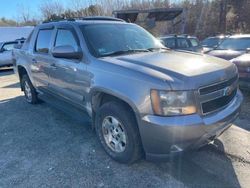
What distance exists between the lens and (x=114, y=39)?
409 cm

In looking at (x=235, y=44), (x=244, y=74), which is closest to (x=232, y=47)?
(x=235, y=44)

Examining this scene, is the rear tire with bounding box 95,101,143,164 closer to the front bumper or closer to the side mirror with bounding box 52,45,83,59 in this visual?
the front bumper

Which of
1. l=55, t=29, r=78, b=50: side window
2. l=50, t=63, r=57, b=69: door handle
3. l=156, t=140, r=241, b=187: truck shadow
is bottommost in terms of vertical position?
l=156, t=140, r=241, b=187: truck shadow

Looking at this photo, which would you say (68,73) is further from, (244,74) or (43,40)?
(244,74)

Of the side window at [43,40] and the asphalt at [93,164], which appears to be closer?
the asphalt at [93,164]

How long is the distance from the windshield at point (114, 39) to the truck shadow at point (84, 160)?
1.20m

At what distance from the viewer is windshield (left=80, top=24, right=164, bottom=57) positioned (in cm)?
384

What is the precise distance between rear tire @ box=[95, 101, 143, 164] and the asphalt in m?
0.19

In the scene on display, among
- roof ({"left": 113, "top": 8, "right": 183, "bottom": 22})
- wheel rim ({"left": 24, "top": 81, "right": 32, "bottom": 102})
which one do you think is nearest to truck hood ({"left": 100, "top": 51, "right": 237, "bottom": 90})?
wheel rim ({"left": 24, "top": 81, "right": 32, "bottom": 102})

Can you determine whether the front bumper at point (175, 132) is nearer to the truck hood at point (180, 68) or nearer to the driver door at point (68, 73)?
the truck hood at point (180, 68)

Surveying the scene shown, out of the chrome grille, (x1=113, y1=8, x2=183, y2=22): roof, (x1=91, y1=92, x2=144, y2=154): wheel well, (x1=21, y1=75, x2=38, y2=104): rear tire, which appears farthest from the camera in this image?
(x1=113, y1=8, x2=183, y2=22): roof

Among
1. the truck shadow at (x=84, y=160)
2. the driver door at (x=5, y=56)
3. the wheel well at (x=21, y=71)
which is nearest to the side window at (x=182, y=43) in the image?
the wheel well at (x=21, y=71)

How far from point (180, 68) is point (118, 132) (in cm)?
118

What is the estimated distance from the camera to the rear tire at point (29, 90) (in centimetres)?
634
